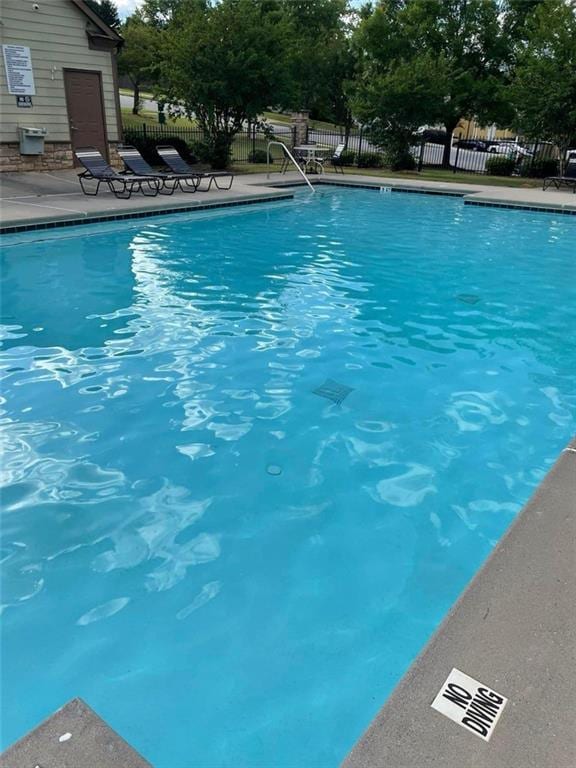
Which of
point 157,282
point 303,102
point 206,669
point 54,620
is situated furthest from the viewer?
point 303,102

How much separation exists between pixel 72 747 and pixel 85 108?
626 inches

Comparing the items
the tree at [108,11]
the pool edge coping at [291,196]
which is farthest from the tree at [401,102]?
Result: the tree at [108,11]

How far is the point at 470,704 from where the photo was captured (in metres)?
1.85

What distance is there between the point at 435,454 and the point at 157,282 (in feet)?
15.7

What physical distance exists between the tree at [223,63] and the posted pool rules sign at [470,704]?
58.1ft

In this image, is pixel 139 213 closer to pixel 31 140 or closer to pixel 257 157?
pixel 31 140

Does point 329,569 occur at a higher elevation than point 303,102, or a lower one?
lower

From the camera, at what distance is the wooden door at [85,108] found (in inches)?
564

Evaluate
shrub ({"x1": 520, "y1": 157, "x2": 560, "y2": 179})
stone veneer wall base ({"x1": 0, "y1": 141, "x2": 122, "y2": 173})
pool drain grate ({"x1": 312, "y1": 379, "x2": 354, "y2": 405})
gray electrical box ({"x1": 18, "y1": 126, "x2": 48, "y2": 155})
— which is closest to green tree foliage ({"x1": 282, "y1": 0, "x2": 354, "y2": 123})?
shrub ({"x1": 520, "y1": 157, "x2": 560, "y2": 179})

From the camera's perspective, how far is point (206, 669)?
7.98ft

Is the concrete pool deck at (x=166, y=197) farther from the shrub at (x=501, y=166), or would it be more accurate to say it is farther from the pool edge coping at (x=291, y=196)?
the shrub at (x=501, y=166)

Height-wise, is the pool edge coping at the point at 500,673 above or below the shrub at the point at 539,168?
below

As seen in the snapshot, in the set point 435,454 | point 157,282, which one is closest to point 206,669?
point 435,454

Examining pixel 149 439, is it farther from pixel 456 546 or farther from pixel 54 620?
pixel 456 546
